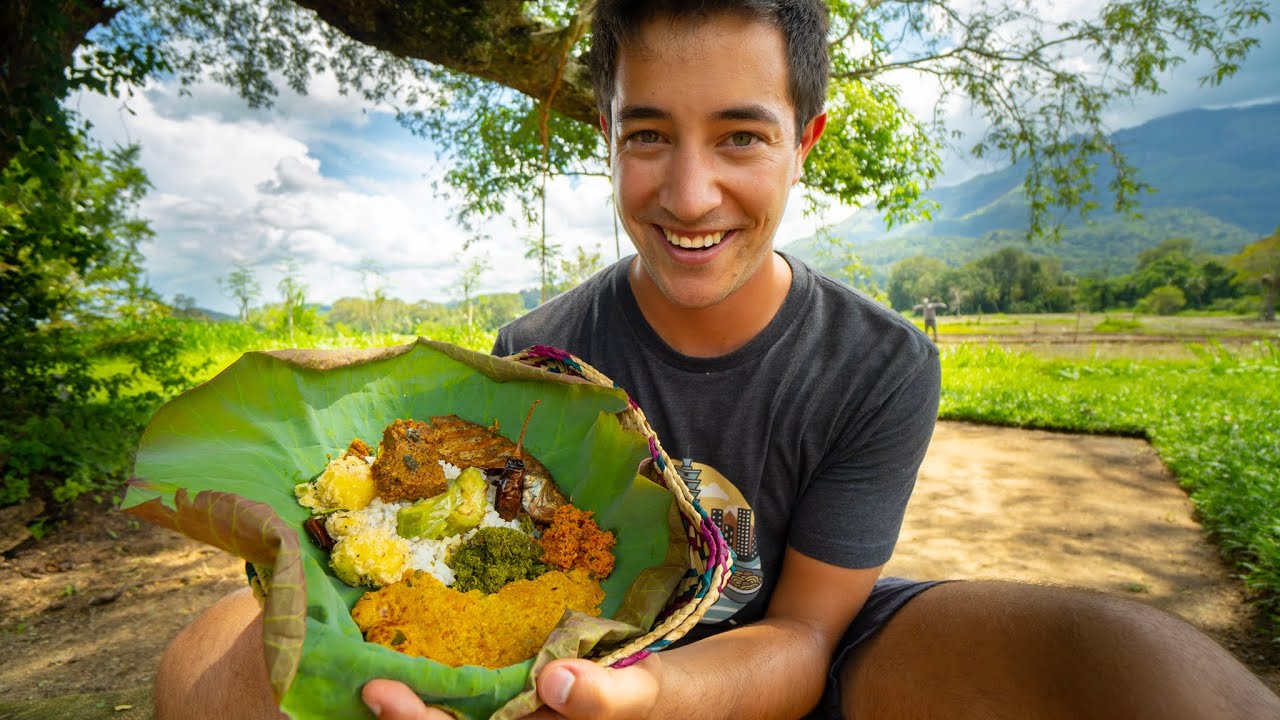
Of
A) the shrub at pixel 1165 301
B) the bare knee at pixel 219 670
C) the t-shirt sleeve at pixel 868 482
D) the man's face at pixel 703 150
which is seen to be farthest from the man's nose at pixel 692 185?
the shrub at pixel 1165 301

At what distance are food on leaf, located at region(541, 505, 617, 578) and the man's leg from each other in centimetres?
84

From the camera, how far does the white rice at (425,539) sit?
135 centimetres

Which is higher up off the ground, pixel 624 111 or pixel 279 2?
pixel 279 2

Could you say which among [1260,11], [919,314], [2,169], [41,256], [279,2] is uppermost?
[279,2]

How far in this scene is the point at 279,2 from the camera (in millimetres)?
7285

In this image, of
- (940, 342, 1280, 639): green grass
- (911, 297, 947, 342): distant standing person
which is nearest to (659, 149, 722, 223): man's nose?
(940, 342, 1280, 639): green grass

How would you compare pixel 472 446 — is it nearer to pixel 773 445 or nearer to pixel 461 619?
pixel 461 619

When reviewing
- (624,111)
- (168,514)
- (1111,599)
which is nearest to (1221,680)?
(1111,599)

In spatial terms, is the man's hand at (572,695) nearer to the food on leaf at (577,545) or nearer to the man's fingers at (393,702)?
the man's fingers at (393,702)

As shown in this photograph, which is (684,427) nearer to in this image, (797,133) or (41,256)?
(797,133)

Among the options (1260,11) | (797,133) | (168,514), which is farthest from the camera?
(1260,11)

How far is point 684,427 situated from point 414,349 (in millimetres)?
828

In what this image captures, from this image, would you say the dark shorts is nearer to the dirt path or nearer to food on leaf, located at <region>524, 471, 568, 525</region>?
food on leaf, located at <region>524, 471, 568, 525</region>

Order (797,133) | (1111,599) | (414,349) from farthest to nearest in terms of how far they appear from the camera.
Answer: (797,133)
(414,349)
(1111,599)
